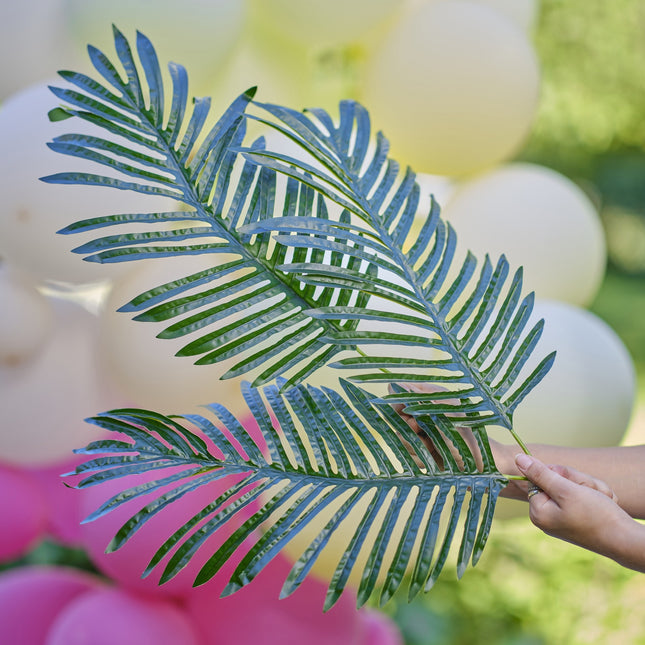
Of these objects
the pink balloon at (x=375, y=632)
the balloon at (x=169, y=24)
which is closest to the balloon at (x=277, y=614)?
the pink balloon at (x=375, y=632)

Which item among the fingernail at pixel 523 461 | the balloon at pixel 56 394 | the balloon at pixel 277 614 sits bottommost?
the balloon at pixel 277 614

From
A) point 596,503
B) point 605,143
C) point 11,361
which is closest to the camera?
point 596,503

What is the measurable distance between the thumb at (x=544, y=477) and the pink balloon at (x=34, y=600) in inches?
41.4

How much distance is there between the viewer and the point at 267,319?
2.26 feet

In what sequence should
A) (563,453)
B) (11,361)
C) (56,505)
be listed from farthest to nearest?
(56,505), (11,361), (563,453)

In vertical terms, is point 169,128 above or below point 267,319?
above

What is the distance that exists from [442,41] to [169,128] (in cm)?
75

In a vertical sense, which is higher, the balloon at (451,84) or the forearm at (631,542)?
the balloon at (451,84)

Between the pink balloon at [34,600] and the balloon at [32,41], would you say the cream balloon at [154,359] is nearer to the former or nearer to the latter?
the balloon at [32,41]

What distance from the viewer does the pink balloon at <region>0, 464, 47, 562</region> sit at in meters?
1.34

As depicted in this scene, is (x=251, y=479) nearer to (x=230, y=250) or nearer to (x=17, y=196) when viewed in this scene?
(x=230, y=250)

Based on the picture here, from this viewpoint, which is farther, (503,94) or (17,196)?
(503,94)

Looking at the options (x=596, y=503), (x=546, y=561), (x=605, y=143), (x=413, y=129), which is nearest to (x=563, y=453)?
(x=596, y=503)

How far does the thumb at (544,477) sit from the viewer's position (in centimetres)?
63
